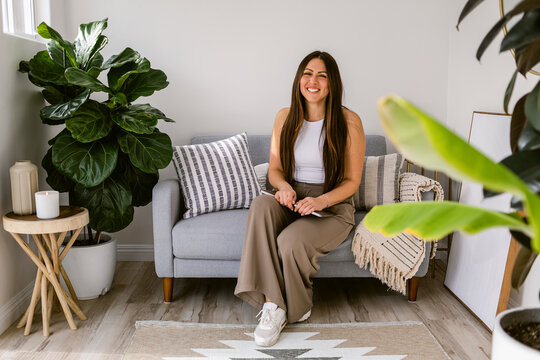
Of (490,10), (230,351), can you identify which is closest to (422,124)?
(230,351)

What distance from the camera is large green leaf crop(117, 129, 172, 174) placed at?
2555 millimetres

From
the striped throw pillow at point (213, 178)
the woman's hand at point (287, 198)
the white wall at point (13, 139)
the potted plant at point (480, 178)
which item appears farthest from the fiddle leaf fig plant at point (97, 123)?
the potted plant at point (480, 178)

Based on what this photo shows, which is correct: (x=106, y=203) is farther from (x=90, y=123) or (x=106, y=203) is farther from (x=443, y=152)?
(x=443, y=152)

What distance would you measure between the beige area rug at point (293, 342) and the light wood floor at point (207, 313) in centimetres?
7

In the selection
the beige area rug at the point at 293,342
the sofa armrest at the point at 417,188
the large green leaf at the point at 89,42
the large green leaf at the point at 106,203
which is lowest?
the beige area rug at the point at 293,342

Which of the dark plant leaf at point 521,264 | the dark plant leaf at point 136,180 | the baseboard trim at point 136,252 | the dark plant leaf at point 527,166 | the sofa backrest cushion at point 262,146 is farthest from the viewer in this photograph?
the baseboard trim at point 136,252

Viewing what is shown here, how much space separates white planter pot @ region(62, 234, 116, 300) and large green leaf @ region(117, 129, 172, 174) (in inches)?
20.4

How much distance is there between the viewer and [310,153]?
270cm

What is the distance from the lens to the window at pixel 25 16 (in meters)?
2.77

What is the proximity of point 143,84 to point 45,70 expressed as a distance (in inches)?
18.2

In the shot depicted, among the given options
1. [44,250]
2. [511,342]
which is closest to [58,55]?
[44,250]

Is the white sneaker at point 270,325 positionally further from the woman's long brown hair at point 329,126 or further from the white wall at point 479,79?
the white wall at point 479,79

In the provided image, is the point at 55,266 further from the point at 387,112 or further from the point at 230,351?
the point at 387,112

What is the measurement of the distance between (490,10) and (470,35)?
271mm
